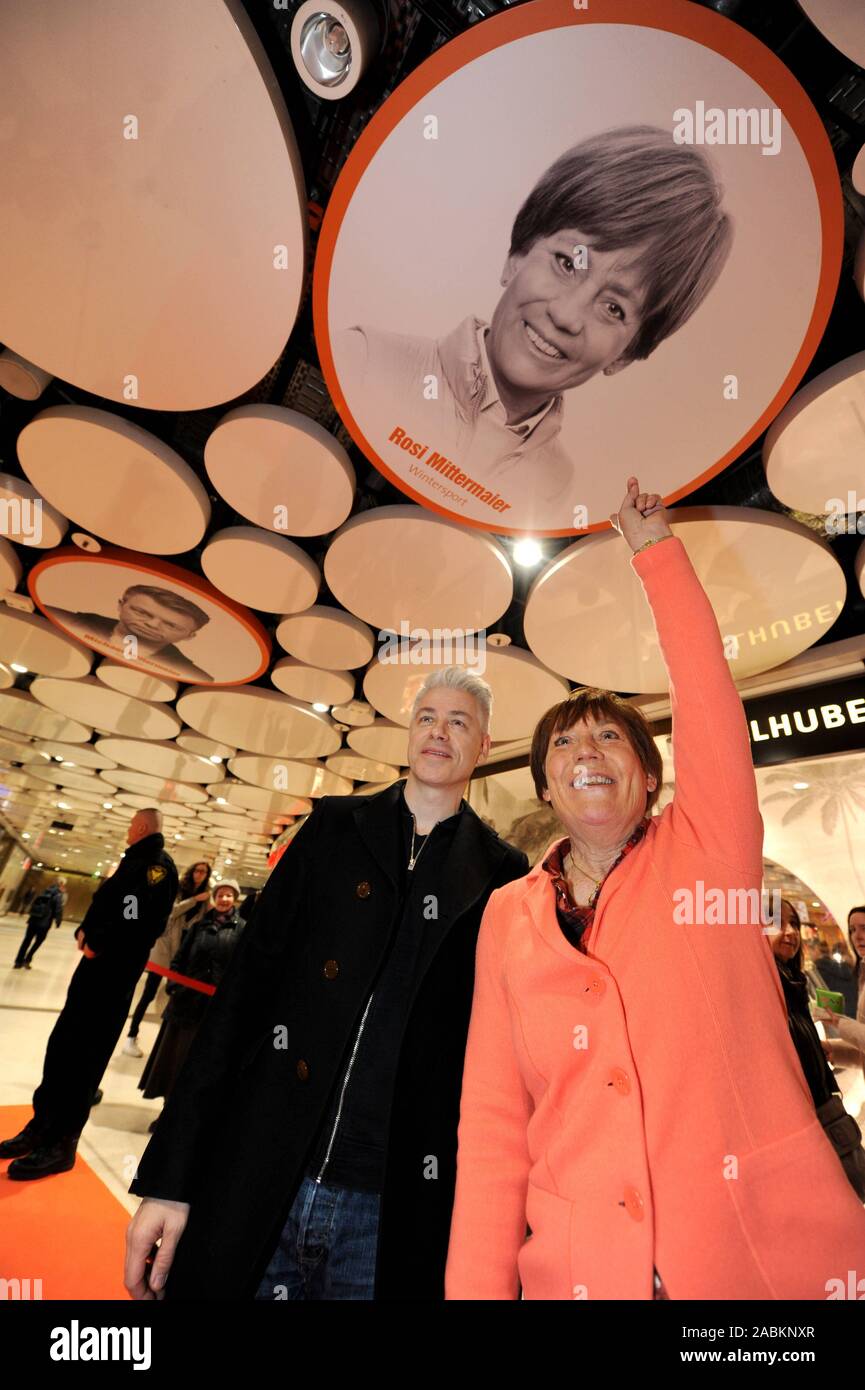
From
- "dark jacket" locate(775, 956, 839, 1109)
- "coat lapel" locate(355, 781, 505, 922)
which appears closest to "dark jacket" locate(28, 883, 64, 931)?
"coat lapel" locate(355, 781, 505, 922)

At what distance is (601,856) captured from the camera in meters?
1.39

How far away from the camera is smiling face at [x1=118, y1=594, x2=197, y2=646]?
18.5 ft

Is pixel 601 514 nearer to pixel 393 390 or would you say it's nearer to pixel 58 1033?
pixel 393 390

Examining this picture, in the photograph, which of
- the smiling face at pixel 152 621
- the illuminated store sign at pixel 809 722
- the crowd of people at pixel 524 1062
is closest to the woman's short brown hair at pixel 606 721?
the crowd of people at pixel 524 1062

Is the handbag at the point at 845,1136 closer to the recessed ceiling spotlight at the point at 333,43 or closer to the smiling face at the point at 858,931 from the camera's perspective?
the smiling face at the point at 858,931

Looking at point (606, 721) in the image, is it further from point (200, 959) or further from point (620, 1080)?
point (200, 959)

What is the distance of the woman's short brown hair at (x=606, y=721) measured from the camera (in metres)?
1.48

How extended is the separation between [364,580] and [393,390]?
1797 mm

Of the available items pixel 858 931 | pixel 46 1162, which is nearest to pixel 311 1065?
pixel 46 1162

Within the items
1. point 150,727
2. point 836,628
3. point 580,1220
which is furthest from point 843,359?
point 150,727

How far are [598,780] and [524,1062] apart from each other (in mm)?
634

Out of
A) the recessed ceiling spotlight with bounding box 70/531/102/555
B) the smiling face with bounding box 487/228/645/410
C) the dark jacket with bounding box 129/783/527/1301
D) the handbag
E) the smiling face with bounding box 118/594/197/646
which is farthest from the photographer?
the smiling face with bounding box 118/594/197/646

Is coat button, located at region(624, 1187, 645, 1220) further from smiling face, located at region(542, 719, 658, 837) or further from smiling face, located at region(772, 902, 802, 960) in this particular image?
smiling face, located at region(772, 902, 802, 960)

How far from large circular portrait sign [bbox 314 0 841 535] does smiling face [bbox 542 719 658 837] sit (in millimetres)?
2000
